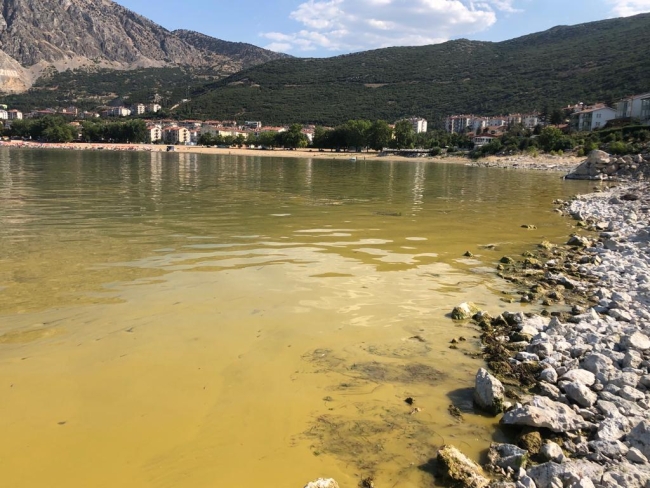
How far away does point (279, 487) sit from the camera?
13.0 ft

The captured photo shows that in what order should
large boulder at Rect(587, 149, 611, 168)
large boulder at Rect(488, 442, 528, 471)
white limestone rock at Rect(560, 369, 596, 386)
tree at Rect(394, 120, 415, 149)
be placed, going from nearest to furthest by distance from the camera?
Result: 1. large boulder at Rect(488, 442, 528, 471)
2. white limestone rock at Rect(560, 369, 596, 386)
3. large boulder at Rect(587, 149, 611, 168)
4. tree at Rect(394, 120, 415, 149)

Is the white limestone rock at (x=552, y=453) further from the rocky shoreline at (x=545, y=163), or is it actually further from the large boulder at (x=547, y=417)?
the rocky shoreline at (x=545, y=163)

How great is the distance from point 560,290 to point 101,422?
808 cm

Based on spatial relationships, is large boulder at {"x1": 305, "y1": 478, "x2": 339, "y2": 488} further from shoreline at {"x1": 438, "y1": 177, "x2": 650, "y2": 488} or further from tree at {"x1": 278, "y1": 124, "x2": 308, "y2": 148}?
tree at {"x1": 278, "y1": 124, "x2": 308, "y2": 148}

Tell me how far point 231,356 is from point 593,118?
12004cm

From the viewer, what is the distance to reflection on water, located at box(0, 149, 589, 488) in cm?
431

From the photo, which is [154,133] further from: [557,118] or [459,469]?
[459,469]

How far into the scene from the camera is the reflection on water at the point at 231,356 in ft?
14.1

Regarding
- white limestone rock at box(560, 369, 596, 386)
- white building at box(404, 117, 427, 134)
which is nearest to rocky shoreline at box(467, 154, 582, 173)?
white limestone rock at box(560, 369, 596, 386)

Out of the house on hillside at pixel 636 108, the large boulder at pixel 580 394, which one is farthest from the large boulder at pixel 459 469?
the house on hillside at pixel 636 108

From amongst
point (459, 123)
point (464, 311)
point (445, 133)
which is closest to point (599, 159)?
point (464, 311)

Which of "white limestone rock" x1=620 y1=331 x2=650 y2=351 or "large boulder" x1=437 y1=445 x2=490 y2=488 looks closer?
"large boulder" x1=437 y1=445 x2=490 y2=488

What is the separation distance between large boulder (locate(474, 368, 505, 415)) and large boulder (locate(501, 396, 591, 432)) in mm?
206

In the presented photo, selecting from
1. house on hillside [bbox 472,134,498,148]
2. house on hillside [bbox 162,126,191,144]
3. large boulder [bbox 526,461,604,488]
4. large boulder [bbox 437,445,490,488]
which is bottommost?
large boulder [bbox 437,445,490,488]
